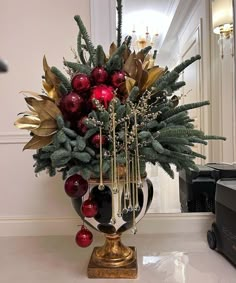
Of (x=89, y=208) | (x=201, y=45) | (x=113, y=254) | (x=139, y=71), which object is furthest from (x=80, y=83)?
(x=201, y=45)

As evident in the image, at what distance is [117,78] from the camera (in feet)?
2.34

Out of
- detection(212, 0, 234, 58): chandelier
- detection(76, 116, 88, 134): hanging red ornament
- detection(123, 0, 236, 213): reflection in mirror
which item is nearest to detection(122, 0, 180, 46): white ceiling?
detection(123, 0, 236, 213): reflection in mirror

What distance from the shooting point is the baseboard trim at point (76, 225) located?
43.4 inches

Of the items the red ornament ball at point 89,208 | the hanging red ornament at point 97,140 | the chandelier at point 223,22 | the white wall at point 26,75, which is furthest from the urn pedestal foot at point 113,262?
the chandelier at point 223,22

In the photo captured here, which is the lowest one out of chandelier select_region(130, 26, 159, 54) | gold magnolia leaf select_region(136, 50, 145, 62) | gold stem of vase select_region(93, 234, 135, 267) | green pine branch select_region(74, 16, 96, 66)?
gold stem of vase select_region(93, 234, 135, 267)

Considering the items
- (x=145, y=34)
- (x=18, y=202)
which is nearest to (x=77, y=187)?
(x=18, y=202)

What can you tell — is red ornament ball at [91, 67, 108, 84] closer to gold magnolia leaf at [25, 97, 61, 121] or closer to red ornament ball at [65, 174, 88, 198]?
gold magnolia leaf at [25, 97, 61, 121]

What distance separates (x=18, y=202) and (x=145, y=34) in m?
0.83

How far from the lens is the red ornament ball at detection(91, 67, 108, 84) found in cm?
71

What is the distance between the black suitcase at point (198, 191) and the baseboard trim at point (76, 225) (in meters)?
0.03

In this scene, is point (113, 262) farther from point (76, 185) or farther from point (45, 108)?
point (45, 108)

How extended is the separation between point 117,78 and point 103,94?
0.06m

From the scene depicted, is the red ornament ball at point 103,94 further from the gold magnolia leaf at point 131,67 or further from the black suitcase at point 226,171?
the black suitcase at point 226,171

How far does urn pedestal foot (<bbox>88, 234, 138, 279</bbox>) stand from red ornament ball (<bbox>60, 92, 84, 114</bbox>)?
35 cm
